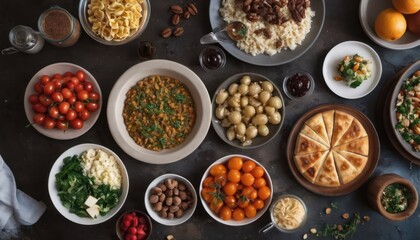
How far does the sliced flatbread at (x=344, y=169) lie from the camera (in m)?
2.90

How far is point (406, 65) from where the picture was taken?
303 cm

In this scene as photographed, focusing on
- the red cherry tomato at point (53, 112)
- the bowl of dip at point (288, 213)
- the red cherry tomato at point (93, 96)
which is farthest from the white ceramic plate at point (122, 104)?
the bowl of dip at point (288, 213)

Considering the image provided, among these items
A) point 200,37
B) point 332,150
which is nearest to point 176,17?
point 200,37

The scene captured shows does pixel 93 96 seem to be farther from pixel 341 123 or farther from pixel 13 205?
pixel 341 123

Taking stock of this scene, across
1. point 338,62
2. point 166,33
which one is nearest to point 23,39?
point 166,33

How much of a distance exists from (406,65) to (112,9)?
2055mm

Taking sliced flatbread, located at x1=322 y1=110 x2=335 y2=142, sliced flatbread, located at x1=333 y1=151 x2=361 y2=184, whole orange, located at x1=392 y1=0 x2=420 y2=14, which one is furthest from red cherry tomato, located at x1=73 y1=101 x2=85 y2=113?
whole orange, located at x1=392 y1=0 x2=420 y2=14

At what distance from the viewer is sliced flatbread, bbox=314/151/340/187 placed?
9.51ft

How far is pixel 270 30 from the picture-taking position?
2857 mm

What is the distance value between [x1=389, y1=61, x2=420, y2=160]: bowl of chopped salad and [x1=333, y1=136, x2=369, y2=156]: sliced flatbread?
0.20 m

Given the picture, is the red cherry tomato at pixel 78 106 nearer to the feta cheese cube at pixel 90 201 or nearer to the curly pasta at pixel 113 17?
the curly pasta at pixel 113 17

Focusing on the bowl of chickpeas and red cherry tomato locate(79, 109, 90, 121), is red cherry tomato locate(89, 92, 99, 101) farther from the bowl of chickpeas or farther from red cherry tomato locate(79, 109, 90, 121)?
the bowl of chickpeas

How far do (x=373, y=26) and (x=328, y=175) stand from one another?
1078mm

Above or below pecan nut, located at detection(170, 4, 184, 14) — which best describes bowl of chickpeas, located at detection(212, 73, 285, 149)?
below
